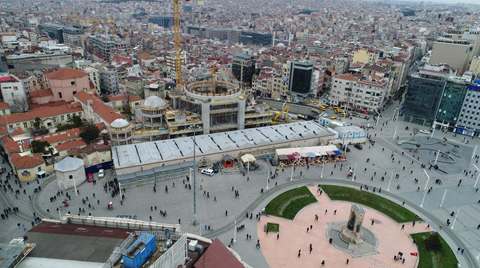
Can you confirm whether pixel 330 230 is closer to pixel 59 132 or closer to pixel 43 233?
pixel 43 233

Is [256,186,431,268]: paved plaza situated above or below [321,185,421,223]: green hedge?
below

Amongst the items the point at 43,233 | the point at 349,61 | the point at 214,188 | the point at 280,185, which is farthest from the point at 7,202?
the point at 349,61

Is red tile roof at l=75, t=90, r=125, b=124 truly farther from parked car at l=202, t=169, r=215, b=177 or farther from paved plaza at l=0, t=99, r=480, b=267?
parked car at l=202, t=169, r=215, b=177

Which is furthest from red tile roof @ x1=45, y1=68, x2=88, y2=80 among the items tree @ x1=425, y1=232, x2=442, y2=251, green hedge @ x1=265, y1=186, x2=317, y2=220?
tree @ x1=425, y1=232, x2=442, y2=251

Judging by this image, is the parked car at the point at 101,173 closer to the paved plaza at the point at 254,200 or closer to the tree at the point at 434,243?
the paved plaza at the point at 254,200

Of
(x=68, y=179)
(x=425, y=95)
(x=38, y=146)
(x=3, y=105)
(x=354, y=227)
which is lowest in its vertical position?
(x=68, y=179)

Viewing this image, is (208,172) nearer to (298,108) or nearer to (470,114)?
(298,108)

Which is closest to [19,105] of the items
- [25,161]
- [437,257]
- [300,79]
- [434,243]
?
[25,161]
